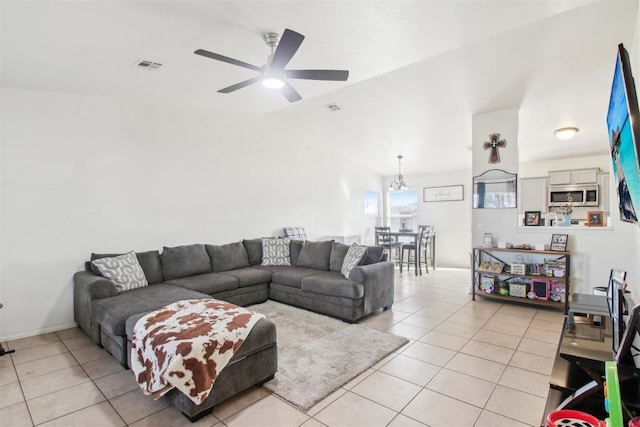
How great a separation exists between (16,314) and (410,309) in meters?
4.50

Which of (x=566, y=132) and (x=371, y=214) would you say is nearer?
(x=566, y=132)

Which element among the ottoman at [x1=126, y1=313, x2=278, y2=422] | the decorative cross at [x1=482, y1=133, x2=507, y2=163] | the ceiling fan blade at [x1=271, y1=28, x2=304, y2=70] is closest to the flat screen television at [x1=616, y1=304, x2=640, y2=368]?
the ottoman at [x1=126, y1=313, x2=278, y2=422]

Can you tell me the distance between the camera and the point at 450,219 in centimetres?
780

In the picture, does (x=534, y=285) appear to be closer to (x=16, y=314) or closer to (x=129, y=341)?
(x=129, y=341)

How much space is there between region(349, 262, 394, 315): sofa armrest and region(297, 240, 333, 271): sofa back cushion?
32.9 inches

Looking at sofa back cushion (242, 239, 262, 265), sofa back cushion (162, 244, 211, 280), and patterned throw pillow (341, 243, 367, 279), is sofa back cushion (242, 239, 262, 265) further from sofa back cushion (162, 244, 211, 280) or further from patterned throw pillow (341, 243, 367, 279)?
patterned throw pillow (341, 243, 367, 279)

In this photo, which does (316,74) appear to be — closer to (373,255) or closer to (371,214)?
(373,255)

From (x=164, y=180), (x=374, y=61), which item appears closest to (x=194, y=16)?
(x=374, y=61)

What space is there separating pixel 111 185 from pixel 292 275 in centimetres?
257

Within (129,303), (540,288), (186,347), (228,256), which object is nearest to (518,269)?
(540,288)

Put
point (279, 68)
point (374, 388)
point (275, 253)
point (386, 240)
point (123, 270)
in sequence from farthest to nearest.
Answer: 1. point (386, 240)
2. point (275, 253)
3. point (123, 270)
4. point (279, 68)
5. point (374, 388)

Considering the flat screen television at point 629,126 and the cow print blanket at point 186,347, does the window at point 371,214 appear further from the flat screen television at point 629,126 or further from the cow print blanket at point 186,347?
the flat screen television at point 629,126

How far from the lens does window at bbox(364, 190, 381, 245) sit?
332 inches

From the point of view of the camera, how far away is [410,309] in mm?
4234
